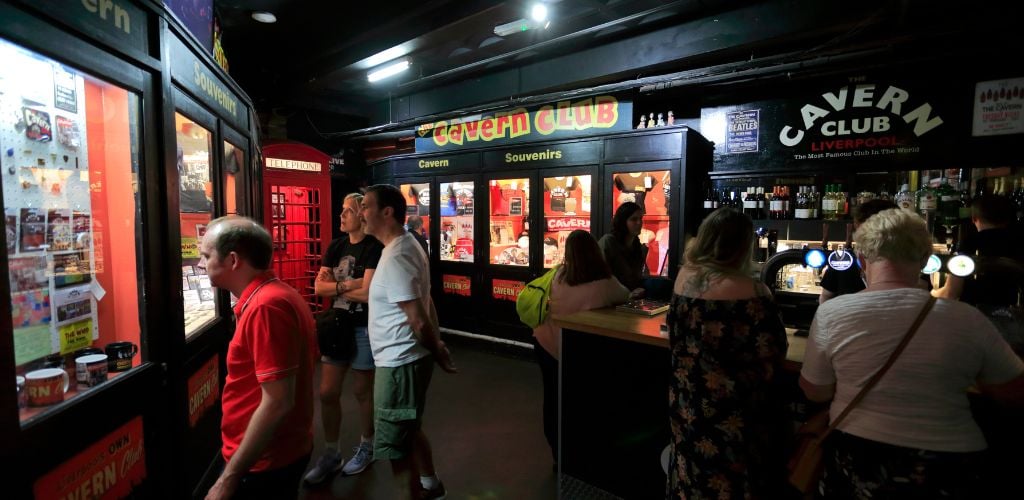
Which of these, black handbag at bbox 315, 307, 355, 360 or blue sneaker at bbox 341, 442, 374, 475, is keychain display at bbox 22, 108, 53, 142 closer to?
black handbag at bbox 315, 307, 355, 360

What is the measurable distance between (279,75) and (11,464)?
21.8 ft

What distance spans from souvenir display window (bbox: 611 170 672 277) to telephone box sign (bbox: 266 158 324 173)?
408cm

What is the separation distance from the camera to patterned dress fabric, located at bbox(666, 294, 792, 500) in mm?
1938

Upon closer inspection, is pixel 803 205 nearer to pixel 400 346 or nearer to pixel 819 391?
pixel 819 391

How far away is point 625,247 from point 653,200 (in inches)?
62.7

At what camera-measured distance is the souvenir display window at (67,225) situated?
1956 mm

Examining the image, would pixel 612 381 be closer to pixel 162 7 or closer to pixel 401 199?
pixel 401 199

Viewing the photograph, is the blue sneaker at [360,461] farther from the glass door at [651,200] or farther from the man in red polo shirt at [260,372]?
the glass door at [651,200]

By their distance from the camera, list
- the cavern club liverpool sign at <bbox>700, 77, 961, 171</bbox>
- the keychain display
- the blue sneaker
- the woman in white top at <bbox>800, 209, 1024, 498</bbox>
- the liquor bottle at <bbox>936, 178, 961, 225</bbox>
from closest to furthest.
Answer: the woman in white top at <bbox>800, 209, 1024, 498</bbox> → the keychain display → the blue sneaker → the liquor bottle at <bbox>936, 178, 961, 225</bbox> → the cavern club liverpool sign at <bbox>700, 77, 961, 171</bbox>

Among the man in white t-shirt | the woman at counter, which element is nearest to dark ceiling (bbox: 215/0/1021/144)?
the woman at counter

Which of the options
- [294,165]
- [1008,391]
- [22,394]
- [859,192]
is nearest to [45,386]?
[22,394]

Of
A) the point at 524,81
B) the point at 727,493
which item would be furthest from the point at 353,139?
the point at 727,493

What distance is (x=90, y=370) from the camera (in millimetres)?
2141

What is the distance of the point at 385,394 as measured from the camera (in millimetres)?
2742
